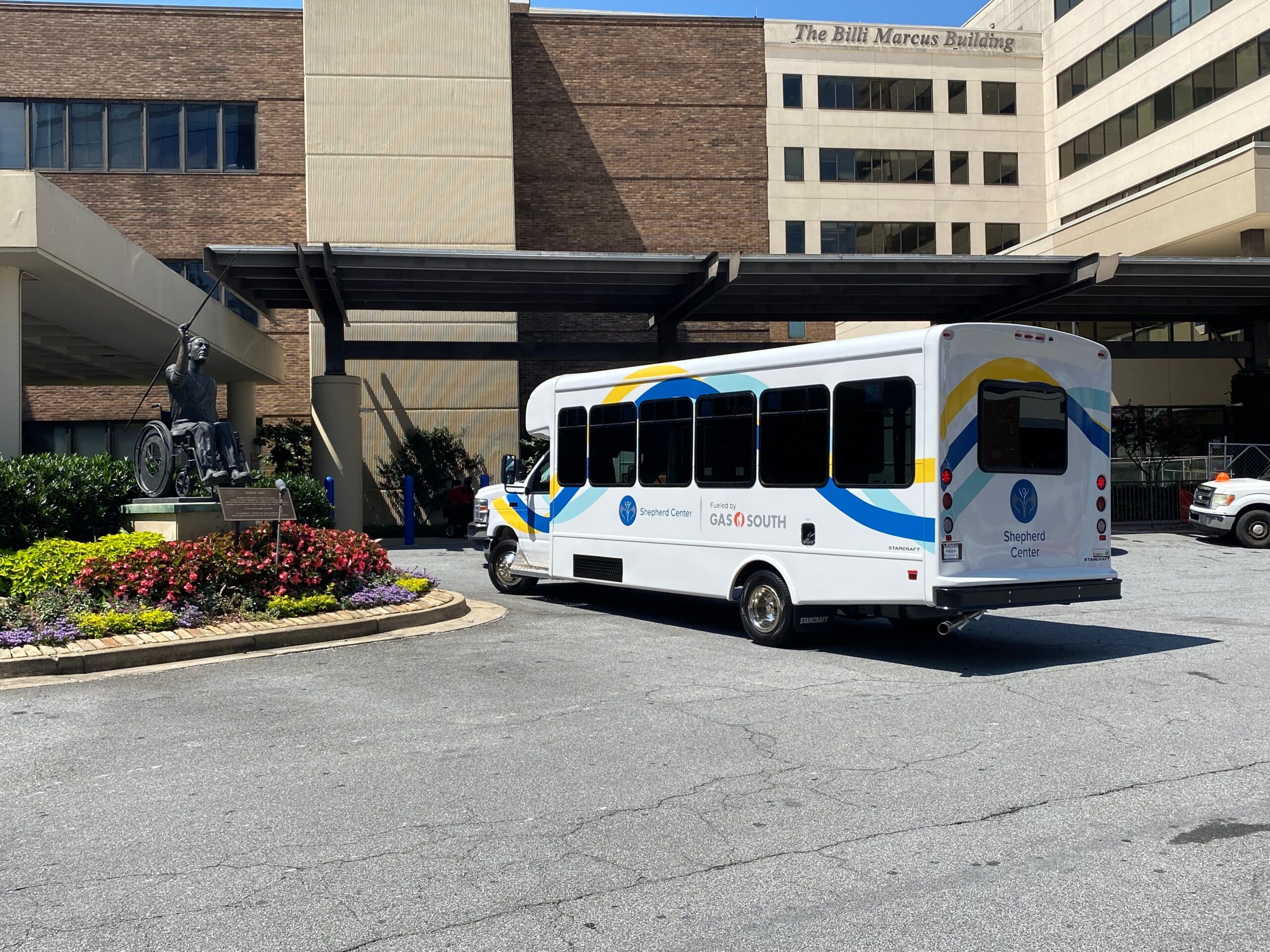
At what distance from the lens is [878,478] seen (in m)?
10.6

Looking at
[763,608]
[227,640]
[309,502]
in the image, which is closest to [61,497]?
[309,502]

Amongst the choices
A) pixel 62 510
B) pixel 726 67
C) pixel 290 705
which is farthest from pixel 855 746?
pixel 726 67

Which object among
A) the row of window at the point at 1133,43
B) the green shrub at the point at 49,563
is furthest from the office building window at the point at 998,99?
the green shrub at the point at 49,563

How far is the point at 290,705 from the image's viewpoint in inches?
342

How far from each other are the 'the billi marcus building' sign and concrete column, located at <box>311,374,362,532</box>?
25865mm

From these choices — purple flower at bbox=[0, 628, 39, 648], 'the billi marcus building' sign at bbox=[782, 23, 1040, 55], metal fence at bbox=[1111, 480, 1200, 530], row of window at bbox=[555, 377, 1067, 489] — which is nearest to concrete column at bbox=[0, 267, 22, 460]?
purple flower at bbox=[0, 628, 39, 648]

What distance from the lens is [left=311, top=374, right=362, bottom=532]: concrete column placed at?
91.9 ft

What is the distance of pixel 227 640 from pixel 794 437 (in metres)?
5.68

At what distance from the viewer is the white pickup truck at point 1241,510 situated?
896 inches

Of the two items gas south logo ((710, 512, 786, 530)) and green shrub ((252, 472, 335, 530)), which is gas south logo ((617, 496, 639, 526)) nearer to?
gas south logo ((710, 512, 786, 530))

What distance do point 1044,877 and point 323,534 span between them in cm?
1077

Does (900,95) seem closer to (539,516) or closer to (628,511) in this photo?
(539,516)

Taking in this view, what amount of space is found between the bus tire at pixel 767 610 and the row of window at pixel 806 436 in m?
0.97

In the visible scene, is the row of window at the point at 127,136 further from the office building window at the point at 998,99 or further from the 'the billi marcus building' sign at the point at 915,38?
the office building window at the point at 998,99
